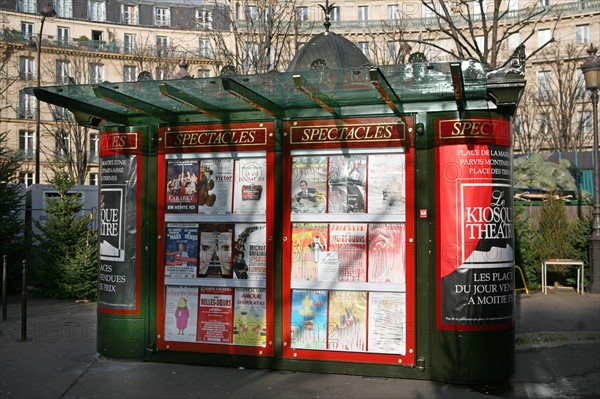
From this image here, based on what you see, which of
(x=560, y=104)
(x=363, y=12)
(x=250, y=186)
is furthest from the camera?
(x=363, y=12)

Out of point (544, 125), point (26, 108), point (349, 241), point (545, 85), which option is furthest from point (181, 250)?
point (26, 108)

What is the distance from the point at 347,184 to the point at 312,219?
596mm

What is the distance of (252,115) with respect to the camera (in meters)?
8.27

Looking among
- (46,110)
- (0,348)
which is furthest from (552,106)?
(0,348)

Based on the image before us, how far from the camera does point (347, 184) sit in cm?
786

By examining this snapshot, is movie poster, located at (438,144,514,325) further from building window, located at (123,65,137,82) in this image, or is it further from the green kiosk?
building window, located at (123,65,137,82)

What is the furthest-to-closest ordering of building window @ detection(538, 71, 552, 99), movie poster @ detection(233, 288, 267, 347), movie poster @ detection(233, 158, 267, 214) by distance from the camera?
building window @ detection(538, 71, 552, 99) < movie poster @ detection(233, 158, 267, 214) < movie poster @ detection(233, 288, 267, 347)

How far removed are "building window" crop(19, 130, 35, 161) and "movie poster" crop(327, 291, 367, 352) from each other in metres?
46.8

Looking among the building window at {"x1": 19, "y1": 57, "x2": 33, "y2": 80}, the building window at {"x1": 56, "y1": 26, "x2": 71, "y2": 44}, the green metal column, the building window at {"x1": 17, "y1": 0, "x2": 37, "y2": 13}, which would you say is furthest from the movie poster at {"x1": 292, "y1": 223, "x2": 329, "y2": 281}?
the building window at {"x1": 56, "y1": 26, "x2": 71, "y2": 44}

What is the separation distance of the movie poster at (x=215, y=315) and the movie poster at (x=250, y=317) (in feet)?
0.29

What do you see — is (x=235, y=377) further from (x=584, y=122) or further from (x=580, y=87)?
(x=584, y=122)

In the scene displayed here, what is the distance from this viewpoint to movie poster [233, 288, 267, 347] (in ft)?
26.4

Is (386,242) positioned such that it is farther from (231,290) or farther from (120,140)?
(120,140)

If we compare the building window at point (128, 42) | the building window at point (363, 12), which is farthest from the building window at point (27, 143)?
the building window at point (363, 12)
